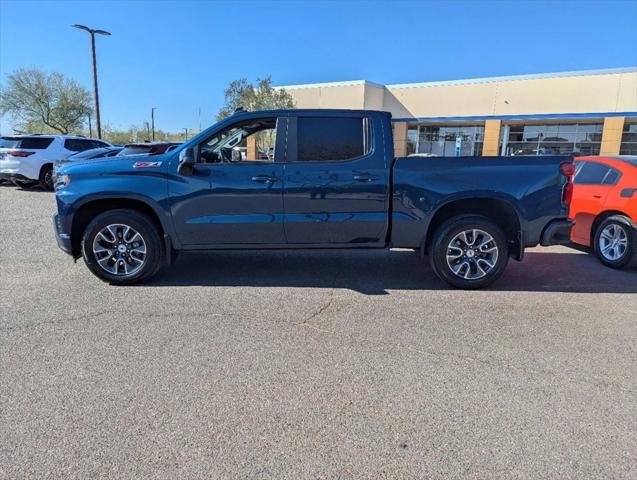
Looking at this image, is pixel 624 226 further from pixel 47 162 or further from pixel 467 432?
pixel 47 162

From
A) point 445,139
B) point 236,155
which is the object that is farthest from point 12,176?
point 445,139

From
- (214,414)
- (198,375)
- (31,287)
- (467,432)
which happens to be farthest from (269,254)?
(467,432)

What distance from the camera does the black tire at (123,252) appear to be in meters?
5.12

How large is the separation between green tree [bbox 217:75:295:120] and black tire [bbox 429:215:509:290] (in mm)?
31249

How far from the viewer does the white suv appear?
14.1 metres

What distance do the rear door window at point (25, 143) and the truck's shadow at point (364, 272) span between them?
35.5ft

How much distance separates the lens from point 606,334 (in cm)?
410

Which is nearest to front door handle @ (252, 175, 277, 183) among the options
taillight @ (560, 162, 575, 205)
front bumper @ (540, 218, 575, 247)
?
front bumper @ (540, 218, 575, 247)

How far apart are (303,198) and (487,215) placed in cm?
229

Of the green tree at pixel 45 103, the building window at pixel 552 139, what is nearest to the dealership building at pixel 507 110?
the building window at pixel 552 139

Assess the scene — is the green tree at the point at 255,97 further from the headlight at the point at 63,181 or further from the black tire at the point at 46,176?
the headlight at the point at 63,181

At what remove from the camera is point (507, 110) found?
110 feet

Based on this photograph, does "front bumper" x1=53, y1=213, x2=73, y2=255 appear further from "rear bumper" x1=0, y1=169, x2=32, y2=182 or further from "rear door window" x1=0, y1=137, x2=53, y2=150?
"rear door window" x1=0, y1=137, x2=53, y2=150

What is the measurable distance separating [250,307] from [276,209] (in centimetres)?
120
